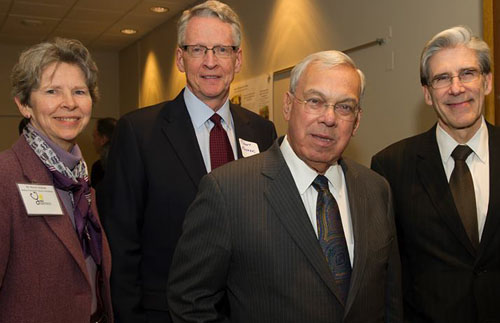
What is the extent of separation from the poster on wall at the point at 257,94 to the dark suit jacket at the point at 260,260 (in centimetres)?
347

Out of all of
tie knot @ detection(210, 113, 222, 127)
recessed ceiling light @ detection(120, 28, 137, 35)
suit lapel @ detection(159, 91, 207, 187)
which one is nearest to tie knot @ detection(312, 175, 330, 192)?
suit lapel @ detection(159, 91, 207, 187)

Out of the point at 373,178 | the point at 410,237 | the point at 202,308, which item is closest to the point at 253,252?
the point at 202,308

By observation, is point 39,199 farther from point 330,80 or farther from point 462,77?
point 462,77

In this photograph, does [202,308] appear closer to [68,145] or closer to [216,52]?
[68,145]

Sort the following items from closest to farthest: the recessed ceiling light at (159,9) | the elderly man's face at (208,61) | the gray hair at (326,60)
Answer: the gray hair at (326,60) < the elderly man's face at (208,61) < the recessed ceiling light at (159,9)

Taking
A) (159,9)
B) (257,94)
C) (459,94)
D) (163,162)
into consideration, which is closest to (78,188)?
(163,162)

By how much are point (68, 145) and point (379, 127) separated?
7.39ft

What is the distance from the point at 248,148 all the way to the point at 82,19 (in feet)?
19.3

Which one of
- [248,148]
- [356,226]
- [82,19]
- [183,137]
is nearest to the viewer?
[356,226]

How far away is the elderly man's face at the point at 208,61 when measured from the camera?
2029mm

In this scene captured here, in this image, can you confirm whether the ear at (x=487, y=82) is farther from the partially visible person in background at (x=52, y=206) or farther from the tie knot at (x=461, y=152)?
the partially visible person in background at (x=52, y=206)

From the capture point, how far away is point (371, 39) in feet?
11.8

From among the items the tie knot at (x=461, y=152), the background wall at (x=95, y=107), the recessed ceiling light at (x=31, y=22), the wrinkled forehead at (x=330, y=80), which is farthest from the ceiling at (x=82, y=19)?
the wrinkled forehead at (x=330, y=80)

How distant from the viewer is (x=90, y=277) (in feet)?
6.08
